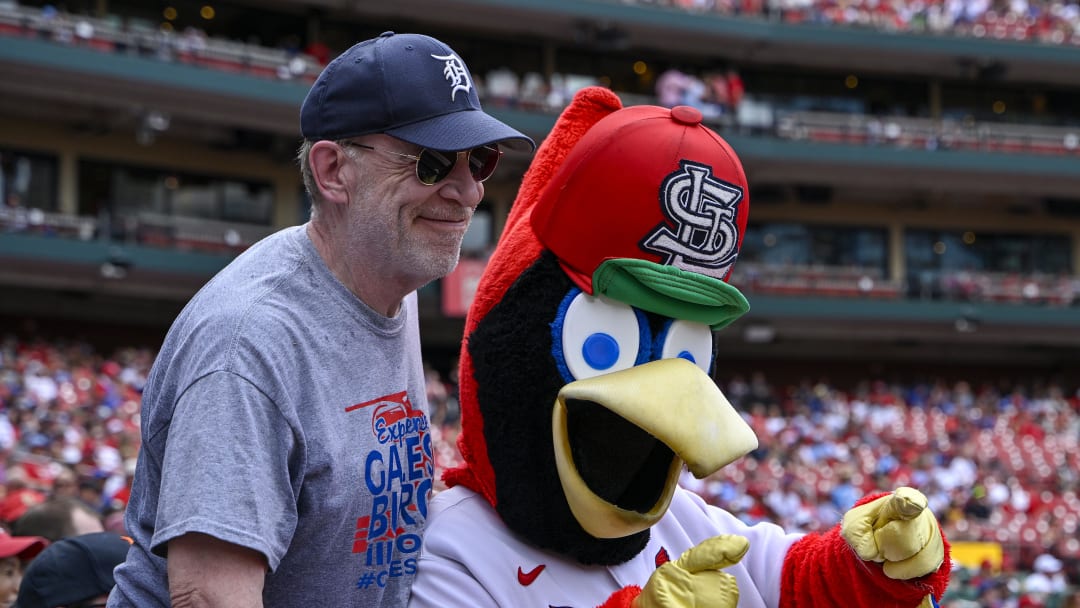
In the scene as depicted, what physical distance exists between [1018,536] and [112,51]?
42.6 feet

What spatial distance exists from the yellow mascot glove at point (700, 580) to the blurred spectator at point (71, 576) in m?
1.69

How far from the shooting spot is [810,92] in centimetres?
2412

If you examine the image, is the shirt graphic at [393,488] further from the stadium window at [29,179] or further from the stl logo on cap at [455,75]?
the stadium window at [29,179]

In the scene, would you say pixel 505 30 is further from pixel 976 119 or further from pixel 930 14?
pixel 976 119

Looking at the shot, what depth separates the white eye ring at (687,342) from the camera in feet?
8.24

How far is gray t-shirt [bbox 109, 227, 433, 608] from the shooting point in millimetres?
1859

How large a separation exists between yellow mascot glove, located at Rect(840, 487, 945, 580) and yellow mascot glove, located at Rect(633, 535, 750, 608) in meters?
0.38

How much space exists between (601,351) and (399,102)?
2.23ft

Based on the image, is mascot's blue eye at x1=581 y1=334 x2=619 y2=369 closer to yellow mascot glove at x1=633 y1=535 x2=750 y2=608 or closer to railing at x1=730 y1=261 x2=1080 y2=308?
yellow mascot glove at x1=633 y1=535 x2=750 y2=608

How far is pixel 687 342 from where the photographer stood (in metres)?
2.53

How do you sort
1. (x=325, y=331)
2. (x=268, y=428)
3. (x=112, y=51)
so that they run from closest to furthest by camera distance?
(x=268, y=428) < (x=325, y=331) < (x=112, y=51)

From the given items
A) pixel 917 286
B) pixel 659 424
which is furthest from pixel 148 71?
pixel 659 424

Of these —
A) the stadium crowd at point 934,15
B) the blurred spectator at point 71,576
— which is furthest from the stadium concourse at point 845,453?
the stadium crowd at point 934,15

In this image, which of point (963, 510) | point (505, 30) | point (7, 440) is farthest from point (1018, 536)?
point (505, 30)
